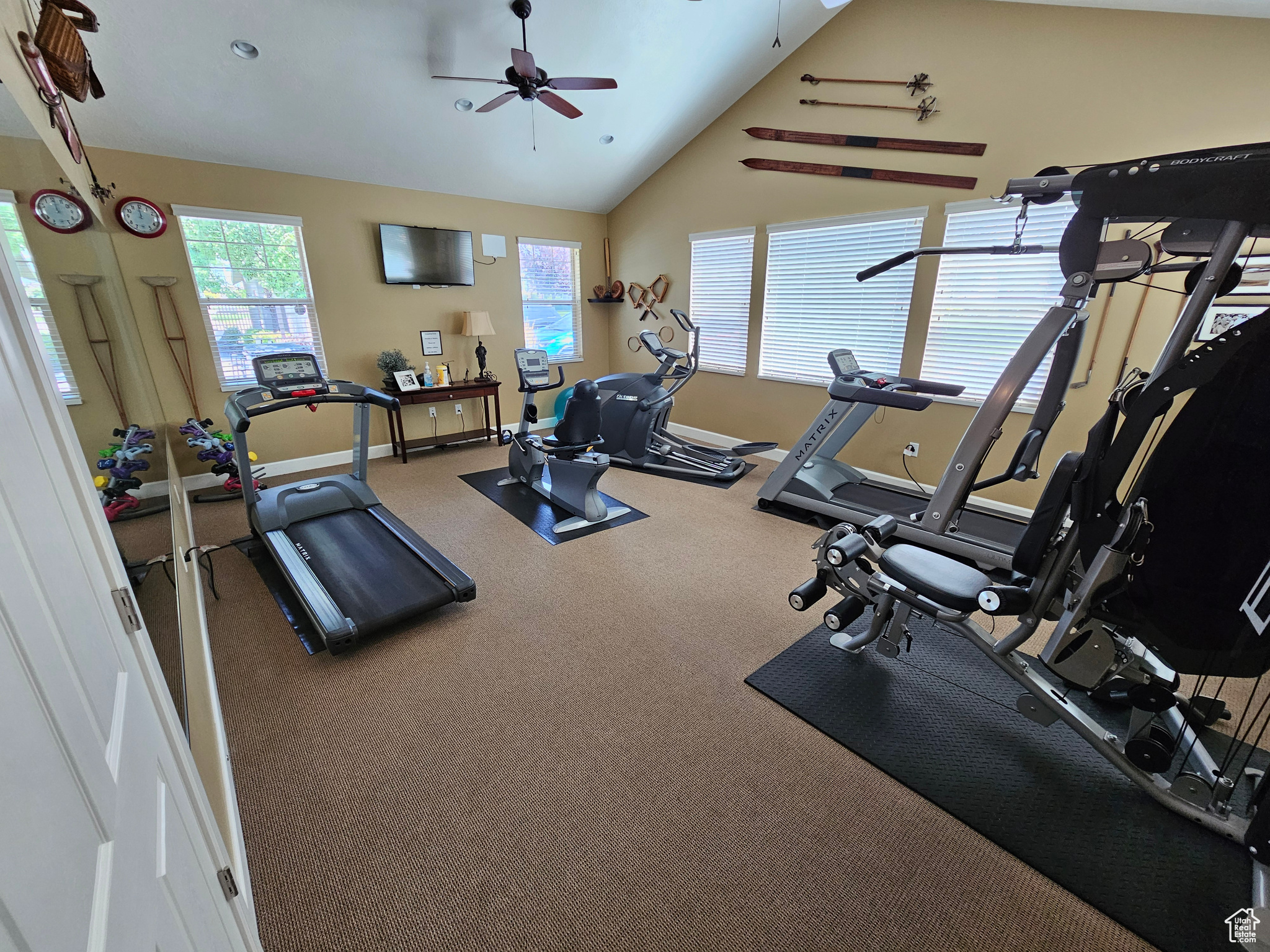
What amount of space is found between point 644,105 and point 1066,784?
5297 millimetres

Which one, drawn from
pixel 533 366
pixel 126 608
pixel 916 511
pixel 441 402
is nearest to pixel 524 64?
pixel 533 366

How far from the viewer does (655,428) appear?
502cm

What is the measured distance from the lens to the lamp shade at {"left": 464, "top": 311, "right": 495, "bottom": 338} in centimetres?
541

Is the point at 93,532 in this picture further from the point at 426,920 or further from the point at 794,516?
the point at 794,516

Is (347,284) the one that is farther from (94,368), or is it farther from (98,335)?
(94,368)

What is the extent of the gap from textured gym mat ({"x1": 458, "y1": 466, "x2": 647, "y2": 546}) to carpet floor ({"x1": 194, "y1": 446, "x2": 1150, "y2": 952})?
32.9 inches

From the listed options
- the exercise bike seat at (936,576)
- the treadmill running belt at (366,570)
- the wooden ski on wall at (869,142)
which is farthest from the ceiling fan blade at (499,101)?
the exercise bike seat at (936,576)

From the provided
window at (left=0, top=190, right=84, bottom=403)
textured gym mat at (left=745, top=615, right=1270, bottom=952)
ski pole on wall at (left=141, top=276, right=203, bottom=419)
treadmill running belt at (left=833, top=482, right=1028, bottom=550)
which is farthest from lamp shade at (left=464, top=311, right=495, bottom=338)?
textured gym mat at (left=745, top=615, right=1270, bottom=952)

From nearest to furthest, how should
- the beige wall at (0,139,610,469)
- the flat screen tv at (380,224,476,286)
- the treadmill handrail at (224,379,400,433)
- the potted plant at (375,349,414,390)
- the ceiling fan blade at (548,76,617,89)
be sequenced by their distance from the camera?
the treadmill handrail at (224,379,400,433)
the ceiling fan blade at (548,76,617,89)
the beige wall at (0,139,610,469)
the flat screen tv at (380,224,476,286)
the potted plant at (375,349,414,390)

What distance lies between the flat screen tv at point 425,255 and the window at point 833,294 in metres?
3.09

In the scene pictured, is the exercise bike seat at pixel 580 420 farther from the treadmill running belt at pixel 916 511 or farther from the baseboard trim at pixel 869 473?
the treadmill running belt at pixel 916 511

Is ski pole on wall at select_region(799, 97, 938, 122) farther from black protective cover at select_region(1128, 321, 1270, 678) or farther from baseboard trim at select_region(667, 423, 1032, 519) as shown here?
black protective cover at select_region(1128, 321, 1270, 678)

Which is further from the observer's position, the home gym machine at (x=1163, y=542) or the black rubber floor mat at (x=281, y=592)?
the black rubber floor mat at (x=281, y=592)

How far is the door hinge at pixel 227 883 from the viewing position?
1.11 meters
